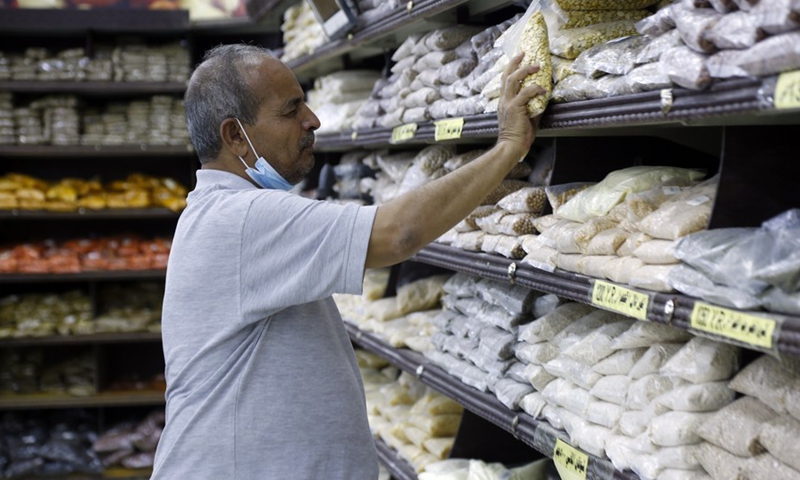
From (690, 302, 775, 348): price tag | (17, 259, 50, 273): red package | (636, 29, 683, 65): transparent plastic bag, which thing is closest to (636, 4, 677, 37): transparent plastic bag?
(636, 29, 683, 65): transparent plastic bag

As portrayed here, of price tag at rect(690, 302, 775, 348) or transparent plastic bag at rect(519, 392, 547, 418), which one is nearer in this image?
price tag at rect(690, 302, 775, 348)

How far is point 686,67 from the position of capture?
60.0 inches

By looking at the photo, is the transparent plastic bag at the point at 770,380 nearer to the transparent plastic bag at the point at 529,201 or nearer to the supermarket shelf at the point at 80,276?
the transparent plastic bag at the point at 529,201

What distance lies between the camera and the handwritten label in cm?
175

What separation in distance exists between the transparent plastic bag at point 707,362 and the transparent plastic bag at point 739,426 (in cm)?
8

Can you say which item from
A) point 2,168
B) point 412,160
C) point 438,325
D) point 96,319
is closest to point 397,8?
point 412,160

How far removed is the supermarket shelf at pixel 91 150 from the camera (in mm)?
5531

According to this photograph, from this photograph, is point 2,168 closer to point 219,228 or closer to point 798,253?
point 219,228

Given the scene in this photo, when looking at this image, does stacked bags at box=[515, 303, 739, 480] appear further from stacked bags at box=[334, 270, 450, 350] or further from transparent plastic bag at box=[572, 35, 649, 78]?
stacked bags at box=[334, 270, 450, 350]

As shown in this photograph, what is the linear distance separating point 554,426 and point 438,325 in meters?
0.98

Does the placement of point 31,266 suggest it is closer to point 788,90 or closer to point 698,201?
point 698,201

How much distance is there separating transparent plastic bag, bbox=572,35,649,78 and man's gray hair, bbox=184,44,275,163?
0.74 meters

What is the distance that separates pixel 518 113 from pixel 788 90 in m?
0.77

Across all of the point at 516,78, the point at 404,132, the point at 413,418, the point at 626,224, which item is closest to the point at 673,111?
the point at 626,224
